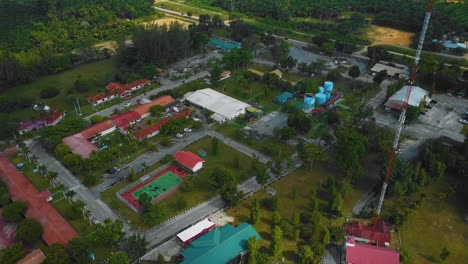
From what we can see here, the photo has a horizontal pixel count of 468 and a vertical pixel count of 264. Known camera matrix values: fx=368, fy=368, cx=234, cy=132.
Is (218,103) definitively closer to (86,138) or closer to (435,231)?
(86,138)

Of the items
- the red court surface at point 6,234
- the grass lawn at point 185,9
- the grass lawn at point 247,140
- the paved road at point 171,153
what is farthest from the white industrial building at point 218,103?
the grass lawn at point 185,9

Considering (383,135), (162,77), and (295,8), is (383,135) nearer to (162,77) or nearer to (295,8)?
(162,77)

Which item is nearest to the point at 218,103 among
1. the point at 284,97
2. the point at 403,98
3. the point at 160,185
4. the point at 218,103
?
the point at 218,103

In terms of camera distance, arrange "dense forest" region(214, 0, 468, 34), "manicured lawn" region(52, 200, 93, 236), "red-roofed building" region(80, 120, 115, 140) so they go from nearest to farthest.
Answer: "manicured lawn" region(52, 200, 93, 236) < "red-roofed building" region(80, 120, 115, 140) < "dense forest" region(214, 0, 468, 34)

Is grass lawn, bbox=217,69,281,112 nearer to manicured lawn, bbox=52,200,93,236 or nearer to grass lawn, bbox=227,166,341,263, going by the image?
grass lawn, bbox=227,166,341,263

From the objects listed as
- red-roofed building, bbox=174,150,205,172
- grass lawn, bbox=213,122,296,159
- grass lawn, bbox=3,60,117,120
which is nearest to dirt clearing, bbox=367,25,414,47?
grass lawn, bbox=213,122,296,159

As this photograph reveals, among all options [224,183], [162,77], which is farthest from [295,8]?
[224,183]

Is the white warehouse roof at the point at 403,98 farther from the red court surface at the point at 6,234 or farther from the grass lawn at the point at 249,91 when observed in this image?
the red court surface at the point at 6,234
